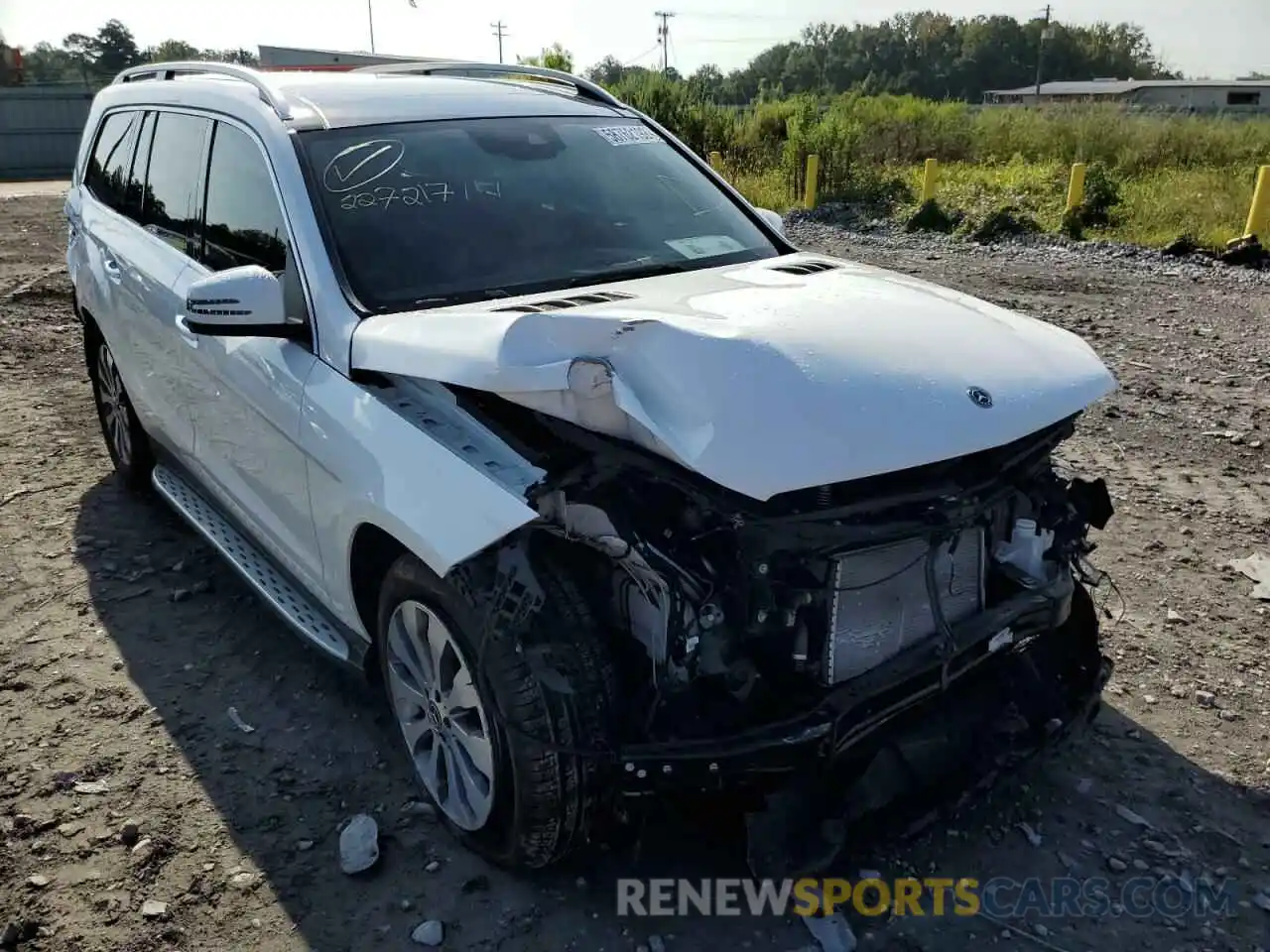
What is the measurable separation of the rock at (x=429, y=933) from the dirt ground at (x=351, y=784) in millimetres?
25

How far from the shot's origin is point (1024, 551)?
2.72 metres

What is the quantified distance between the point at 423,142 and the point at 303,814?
7.17 feet

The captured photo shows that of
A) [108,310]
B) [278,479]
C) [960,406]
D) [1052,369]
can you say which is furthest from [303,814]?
[108,310]

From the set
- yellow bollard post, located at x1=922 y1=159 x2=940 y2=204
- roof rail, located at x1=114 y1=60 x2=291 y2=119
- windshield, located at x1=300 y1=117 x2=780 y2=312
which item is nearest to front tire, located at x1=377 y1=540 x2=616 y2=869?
windshield, located at x1=300 y1=117 x2=780 y2=312

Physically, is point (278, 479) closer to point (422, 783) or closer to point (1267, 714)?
point (422, 783)

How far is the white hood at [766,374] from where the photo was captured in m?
2.17

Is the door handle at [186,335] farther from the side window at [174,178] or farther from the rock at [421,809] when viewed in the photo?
the rock at [421,809]

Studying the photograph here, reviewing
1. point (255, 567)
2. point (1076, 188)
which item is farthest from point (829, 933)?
point (1076, 188)

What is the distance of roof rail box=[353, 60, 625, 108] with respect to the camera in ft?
14.1

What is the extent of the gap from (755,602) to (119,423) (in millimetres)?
3961

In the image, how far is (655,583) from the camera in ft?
7.62

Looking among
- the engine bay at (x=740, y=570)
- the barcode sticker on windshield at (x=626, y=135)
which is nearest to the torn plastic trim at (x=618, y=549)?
the engine bay at (x=740, y=570)

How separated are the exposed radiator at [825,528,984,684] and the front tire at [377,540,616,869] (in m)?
0.55

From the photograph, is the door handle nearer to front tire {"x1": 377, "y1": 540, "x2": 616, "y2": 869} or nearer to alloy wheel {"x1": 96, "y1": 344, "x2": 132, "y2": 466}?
alloy wheel {"x1": 96, "y1": 344, "x2": 132, "y2": 466}
